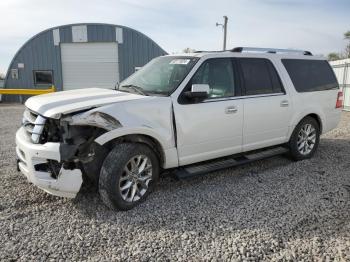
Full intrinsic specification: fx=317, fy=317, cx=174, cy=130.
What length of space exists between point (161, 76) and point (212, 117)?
0.98 metres

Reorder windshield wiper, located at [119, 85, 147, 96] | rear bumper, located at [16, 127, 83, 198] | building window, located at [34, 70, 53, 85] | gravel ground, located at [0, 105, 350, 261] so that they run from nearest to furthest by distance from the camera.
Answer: gravel ground, located at [0, 105, 350, 261]
rear bumper, located at [16, 127, 83, 198]
windshield wiper, located at [119, 85, 147, 96]
building window, located at [34, 70, 53, 85]

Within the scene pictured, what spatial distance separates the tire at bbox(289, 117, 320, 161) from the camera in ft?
18.8

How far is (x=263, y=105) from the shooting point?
5.01 m

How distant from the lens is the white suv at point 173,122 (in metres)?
3.54

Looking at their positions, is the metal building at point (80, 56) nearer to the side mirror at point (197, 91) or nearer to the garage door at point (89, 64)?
the garage door at point (89, 64)

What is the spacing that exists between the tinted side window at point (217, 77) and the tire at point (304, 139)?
181cm

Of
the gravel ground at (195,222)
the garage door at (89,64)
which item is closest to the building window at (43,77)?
the garage door at (89,64)

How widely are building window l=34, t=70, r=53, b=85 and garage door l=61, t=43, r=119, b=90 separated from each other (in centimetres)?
85

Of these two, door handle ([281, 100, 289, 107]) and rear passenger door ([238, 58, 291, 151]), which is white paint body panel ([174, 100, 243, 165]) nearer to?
rear passenger door ([238, 58, 291, 151])

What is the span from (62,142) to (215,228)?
1.93 metres

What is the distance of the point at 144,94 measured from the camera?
4.23 meters

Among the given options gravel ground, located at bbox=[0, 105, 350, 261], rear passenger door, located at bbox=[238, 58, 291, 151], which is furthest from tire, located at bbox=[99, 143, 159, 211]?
rear passenger door, located at bbox=[238, 58, 291, 151]

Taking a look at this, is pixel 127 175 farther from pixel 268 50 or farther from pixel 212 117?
pixel 268 50

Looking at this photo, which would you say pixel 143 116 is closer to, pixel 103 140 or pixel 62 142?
pixel 103 140
